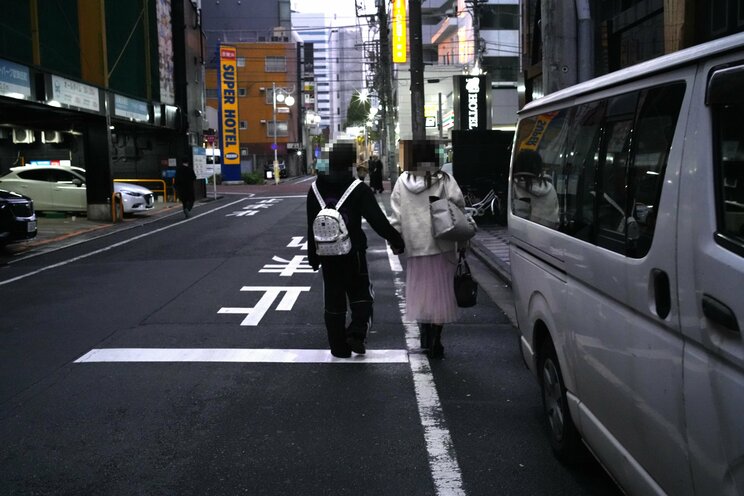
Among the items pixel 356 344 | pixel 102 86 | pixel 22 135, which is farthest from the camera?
pixel 22 135

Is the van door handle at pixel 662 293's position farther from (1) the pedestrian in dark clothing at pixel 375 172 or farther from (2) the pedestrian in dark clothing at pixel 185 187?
(1) the pedestrian in dark clothing at pixel 375 172

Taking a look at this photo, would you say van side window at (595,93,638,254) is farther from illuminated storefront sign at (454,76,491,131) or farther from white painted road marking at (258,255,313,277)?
illuminated storefront sign at (454,76,491,131)

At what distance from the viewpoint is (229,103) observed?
45.7 meters

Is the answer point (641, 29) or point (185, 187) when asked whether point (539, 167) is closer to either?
point (641, 29)

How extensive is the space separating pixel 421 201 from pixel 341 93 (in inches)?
6507

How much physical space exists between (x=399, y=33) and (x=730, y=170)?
50.1 meters

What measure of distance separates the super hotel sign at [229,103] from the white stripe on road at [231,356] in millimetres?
39224

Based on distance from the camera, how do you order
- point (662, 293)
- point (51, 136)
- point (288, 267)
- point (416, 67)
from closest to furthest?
point (662, 293), point (288, 267), point (416, 67), point (51, 136)

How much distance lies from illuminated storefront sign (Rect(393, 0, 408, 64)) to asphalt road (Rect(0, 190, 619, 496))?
141 ft

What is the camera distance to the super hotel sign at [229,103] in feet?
144

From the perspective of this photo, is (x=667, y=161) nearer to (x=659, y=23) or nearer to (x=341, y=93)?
(x=659, y=23)

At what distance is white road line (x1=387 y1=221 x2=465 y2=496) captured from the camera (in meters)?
3.93

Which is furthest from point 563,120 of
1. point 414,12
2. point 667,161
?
point 414,12

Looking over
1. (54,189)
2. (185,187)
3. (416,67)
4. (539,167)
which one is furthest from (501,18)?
(539,167)
